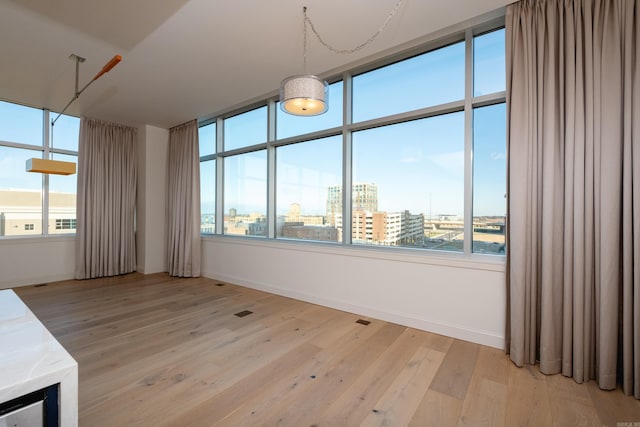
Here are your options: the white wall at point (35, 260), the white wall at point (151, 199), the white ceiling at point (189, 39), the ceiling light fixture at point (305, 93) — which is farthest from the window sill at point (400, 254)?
the white wall at point (35, 260)

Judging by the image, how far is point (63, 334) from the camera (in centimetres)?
274

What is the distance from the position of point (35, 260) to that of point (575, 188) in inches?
272

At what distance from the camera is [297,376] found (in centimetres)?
209

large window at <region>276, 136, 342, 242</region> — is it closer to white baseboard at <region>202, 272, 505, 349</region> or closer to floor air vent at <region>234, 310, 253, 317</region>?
white baseboard at <region>202, 272, 505, 349</region>

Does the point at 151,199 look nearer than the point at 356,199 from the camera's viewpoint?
No

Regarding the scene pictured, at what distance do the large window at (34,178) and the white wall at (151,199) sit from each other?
100cm

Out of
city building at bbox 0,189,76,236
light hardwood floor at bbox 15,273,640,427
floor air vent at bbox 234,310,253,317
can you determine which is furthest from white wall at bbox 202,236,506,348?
city building at bbox 0,189,76,236

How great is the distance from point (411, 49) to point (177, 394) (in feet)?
12.1

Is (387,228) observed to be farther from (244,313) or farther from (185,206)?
(185,206)

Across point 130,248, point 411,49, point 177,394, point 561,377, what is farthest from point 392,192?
point 130,248

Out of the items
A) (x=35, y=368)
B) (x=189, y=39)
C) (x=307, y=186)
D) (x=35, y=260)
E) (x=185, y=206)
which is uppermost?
(x=189, y=39)

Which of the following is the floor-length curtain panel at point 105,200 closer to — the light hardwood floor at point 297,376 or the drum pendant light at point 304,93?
the light hardwood floor at point 297,376

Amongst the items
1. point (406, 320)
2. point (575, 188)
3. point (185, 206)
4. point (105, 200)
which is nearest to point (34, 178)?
point (105, 200)

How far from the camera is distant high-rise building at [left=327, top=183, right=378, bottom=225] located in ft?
11.6
